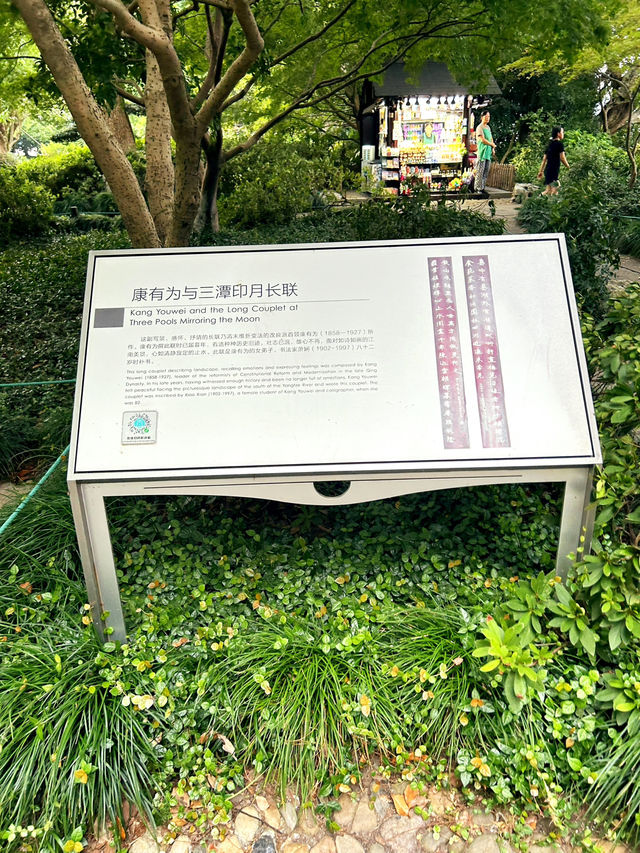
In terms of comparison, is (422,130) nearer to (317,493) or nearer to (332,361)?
(332,361)

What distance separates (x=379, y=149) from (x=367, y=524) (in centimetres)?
1652

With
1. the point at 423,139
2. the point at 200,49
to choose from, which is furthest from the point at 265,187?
the point at 423,139

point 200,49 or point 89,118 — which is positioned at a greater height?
point 89,118

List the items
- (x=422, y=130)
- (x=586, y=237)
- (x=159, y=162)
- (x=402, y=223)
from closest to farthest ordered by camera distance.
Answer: (x=586, y=237)
(x=159, y=162)
(x=402, y=223)
(x=422, y=130)

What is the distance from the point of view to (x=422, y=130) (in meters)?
17.6

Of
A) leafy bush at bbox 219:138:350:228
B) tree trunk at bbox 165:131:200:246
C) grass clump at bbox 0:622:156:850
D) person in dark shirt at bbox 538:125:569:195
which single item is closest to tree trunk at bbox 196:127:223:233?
leafy bush at bbox 219:138:350:228

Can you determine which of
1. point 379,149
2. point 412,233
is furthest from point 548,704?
point 379,149

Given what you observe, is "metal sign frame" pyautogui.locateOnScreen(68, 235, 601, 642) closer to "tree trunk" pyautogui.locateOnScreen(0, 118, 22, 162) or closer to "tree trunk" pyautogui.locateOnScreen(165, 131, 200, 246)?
"tree trunk" pyautogui.locateOnScreen(165, 131, 200, 246)

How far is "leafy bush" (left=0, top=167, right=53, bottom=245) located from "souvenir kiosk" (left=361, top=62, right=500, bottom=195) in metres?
8.36

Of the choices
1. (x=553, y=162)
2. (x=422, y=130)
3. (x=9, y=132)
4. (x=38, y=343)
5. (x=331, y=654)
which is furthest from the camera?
(x=9, y=132)

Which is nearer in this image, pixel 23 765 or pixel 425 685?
pixel 23 765

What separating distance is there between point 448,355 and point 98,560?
1.82 metres

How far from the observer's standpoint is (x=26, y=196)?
505 inches

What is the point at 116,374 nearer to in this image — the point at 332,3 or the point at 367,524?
the point at 367,524
